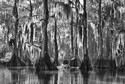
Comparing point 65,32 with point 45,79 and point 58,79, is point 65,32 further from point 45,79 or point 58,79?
point 45,79

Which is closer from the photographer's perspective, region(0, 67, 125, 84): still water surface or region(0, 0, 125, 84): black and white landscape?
region(0, 67, 125, 84): still water surface

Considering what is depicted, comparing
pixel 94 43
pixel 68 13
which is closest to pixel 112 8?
pixel 68 13

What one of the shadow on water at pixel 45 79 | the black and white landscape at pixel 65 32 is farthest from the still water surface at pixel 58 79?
the black and white landscape at pixel 65 32

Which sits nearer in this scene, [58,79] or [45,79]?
[45,79]

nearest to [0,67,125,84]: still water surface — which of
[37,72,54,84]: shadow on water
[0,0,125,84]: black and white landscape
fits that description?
[37,72,54,84]: shadow on water

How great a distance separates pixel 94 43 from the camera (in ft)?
156

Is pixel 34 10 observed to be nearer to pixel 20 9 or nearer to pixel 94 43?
pixel 20 9

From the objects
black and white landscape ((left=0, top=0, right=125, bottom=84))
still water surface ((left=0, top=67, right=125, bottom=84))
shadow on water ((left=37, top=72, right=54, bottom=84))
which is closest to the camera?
shadow on water ((left=37, top=72, right=54, bottom=84))

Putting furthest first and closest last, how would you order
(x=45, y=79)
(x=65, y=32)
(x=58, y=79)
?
(x=65, y=32)
(x=58, y=79)
(x=45, y=79)

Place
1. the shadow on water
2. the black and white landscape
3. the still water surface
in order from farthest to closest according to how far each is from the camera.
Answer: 1. the black and white landscape
2. the still water surface
3. the shadow on water

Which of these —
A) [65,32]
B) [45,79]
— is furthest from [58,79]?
[65,32]

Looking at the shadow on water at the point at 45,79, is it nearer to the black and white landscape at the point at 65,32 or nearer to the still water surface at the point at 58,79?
the still water surface at the point at 58,79

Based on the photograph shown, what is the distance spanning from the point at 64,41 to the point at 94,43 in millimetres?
7972

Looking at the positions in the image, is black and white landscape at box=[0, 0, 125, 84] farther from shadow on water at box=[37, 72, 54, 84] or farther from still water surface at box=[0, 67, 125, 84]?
shadow on water at box=[37, 72, 54, 84]
